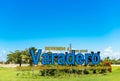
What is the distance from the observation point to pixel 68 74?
1320 inches

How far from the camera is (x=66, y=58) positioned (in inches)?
1395

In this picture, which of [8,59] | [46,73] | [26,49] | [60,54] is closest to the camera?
[46,73]

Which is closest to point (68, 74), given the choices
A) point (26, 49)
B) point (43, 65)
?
point (43, 65)

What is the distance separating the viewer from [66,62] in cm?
3559

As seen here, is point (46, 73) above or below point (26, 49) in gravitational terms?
below

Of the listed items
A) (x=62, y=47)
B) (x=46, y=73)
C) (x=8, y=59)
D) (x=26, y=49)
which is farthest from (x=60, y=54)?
(x=8, y=59)

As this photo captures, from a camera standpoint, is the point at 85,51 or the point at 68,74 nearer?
the point at 68,74

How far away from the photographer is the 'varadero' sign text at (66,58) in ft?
112

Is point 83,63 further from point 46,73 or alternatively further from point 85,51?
point 46,73

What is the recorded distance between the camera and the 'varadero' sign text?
1340 inches

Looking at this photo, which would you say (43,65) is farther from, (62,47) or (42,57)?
(62,47)

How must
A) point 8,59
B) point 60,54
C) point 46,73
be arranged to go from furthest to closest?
1. point 8,59
2. point 60,54
3. point 46,73

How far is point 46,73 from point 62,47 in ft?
13.0

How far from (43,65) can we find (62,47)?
3341mm
